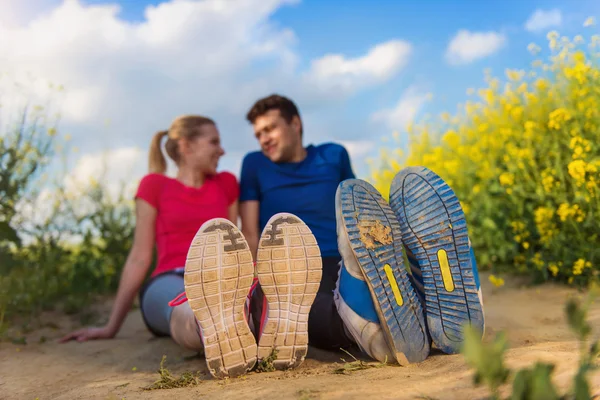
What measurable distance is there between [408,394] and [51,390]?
1409mm

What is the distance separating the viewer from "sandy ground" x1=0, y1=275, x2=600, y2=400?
141 centimetres

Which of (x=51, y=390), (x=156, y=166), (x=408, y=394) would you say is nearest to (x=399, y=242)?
(x=408, y=394)

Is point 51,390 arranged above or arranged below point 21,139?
→ below

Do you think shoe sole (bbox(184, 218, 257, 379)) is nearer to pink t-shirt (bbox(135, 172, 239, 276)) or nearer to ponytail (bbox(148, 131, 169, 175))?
pink t-shirt (bbox(135, 172, 239, 276))

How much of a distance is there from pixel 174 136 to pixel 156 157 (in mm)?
229

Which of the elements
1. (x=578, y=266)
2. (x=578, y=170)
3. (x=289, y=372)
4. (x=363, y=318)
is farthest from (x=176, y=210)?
(x=578, y=266)

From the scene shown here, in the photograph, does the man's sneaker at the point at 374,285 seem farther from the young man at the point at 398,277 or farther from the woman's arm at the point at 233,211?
the woman's arm at the point at 233,211

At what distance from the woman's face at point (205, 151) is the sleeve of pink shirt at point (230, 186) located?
0.27 ft

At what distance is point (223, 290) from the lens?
5.49 ft

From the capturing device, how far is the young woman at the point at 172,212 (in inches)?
99.9

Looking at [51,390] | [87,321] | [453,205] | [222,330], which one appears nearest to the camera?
[222,330]

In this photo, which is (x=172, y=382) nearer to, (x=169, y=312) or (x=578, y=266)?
(x=169, y=312)

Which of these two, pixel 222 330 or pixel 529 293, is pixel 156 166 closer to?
pixel 222 330

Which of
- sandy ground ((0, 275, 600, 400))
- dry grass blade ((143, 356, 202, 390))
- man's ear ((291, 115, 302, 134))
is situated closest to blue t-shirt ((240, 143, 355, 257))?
man's ear ((291, 115, 302, 134))
